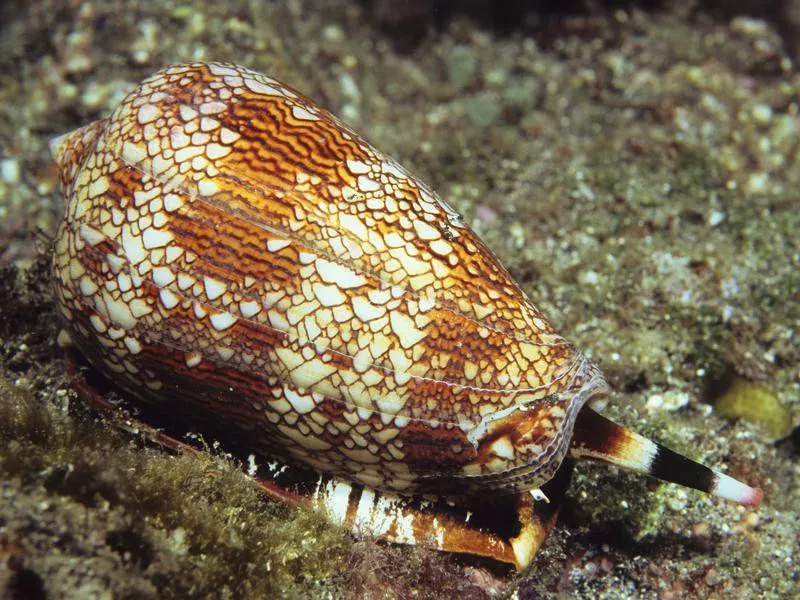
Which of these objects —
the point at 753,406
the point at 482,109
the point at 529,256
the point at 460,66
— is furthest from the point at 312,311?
the point at 460,66

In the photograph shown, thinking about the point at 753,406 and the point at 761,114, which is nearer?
the point at 753,406

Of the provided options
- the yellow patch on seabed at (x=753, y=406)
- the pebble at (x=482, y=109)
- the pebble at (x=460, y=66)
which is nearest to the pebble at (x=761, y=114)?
the pebble at (x=482, y=109)

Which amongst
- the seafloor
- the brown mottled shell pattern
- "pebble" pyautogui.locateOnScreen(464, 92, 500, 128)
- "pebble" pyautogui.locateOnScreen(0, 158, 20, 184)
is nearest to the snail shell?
the brown mottled shell pattern

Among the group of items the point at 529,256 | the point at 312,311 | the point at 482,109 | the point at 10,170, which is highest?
the point at 482,109

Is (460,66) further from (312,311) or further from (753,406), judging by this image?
(312,311)

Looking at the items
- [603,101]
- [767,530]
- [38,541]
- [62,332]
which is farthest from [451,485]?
[603,101]

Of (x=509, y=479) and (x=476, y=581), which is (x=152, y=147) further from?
(x=476, y=581)
